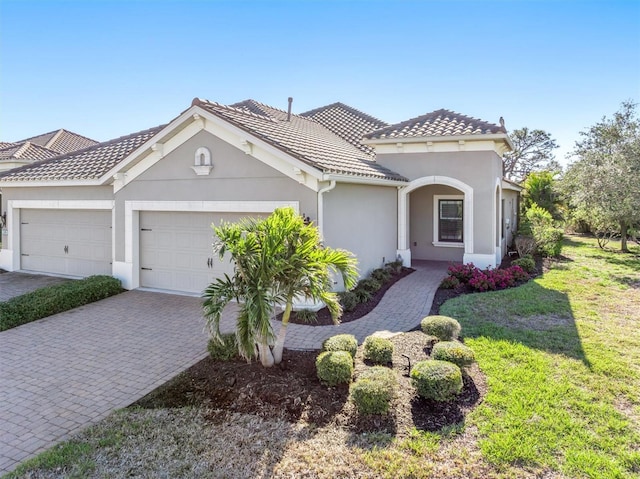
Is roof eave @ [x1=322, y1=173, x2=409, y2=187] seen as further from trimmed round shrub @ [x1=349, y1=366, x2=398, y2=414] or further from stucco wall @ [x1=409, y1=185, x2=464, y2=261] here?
trimmed round shrub @ [x1=349, y1=366, x2=398, y2=414]

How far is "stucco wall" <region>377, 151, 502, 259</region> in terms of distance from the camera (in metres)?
14.4

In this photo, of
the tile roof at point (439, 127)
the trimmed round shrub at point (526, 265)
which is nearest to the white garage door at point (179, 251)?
the tile roof at point (439, 127)

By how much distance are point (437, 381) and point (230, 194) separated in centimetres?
747

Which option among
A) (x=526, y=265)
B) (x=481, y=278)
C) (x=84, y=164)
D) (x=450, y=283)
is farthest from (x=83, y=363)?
(x=526, y=265)

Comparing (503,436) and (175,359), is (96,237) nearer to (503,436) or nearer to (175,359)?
(175,359)

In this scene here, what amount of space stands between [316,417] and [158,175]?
30.2 feet

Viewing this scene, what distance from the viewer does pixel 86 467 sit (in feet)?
14.8

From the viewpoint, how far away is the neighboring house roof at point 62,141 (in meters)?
28.4

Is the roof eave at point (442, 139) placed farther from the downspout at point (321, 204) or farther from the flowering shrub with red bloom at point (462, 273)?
the downspout at point (321, 204)

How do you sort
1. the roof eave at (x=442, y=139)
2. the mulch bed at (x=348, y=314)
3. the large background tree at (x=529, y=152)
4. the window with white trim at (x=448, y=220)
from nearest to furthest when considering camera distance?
the mulch bed at (x=348, y=314)
the roof eave at (x=442, y=139)
the window with white trim at (x=448, y=220)
the large background tree at (x=529, y=152)

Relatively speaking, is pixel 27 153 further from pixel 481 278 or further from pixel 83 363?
pixel 481 278

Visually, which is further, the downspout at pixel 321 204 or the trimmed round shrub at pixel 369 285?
the trimmed round shrub at pixel 369 285

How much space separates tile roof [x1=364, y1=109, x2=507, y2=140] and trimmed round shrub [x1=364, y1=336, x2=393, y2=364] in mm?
9555

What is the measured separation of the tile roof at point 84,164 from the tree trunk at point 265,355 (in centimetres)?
899
